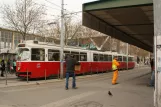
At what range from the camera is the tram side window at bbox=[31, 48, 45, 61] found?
18.6 meters

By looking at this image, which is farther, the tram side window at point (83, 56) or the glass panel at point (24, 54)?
the tram side window at point (83, 56)

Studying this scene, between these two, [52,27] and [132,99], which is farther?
[52,27]

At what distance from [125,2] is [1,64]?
1503cm

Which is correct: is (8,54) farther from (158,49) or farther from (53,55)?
(158,49)

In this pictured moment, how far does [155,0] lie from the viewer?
247 inches

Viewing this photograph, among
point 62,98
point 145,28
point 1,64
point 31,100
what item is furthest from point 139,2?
point 1,64

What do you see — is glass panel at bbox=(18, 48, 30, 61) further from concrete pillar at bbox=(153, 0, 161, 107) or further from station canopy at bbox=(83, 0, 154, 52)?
concrete pillar at bbox=(153, 0, 161, 107)

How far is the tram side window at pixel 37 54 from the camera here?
18.6m

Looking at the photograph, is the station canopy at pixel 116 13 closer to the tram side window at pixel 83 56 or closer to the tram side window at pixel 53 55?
the tram side window at pixel 53 55

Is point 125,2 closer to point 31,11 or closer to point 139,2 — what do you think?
point 139,2

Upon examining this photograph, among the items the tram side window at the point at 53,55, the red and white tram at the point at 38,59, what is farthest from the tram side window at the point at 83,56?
the tram side window at the point at 53,55

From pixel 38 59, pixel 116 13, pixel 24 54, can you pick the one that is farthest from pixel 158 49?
pixel 24 54

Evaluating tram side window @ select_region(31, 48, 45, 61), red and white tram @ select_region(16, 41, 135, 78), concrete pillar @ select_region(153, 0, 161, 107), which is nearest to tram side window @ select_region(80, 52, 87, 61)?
red and white tram @ select_region(16, 41, 135, 78)

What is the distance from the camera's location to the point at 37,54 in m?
19.0
